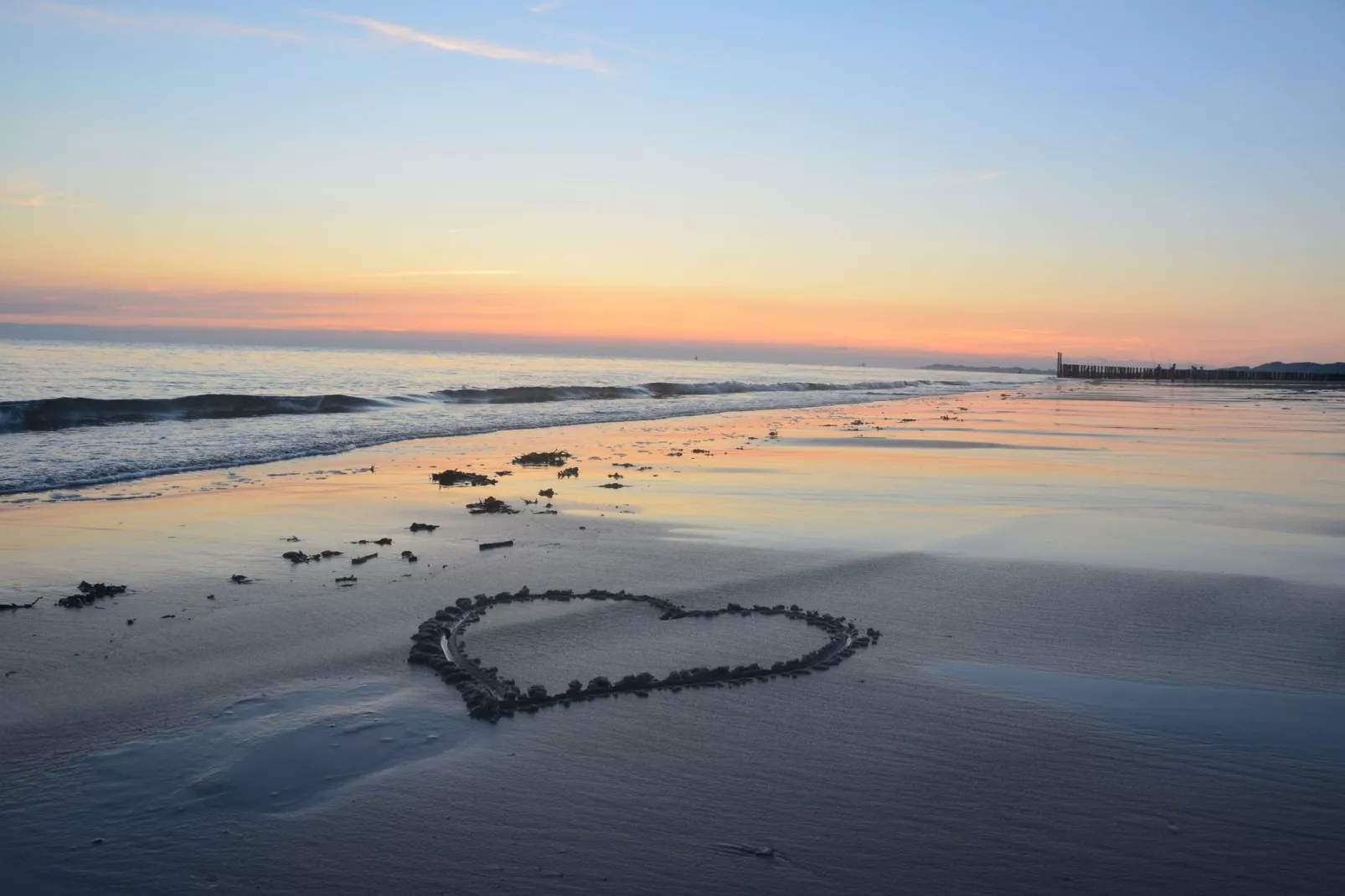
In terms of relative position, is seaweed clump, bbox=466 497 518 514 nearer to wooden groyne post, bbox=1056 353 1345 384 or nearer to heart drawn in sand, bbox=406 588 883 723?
heart drawn in sand, bbox=406 588 883 723

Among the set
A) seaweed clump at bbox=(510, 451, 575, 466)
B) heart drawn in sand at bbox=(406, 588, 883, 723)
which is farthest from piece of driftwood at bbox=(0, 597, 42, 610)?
seaweed clump at bbox=(510, 451, 575, 466)

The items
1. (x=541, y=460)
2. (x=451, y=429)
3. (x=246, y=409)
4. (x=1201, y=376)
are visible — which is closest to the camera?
(x=541, y=460)

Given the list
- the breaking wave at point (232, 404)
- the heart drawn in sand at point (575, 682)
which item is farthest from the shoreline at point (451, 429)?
the heart drawn in sand at point (575, 682)

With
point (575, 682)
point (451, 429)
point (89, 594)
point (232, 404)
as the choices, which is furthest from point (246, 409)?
point (575, 682)

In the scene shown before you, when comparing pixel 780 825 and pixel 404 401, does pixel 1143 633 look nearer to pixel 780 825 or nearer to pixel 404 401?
pixel 780 825

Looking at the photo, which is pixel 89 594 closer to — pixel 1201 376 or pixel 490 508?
pixel 490 508

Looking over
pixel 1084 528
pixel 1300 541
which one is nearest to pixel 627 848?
pixel 1084 528

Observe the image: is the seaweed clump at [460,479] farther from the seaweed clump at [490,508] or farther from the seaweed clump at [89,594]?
the seaweed clump at [89,594]
